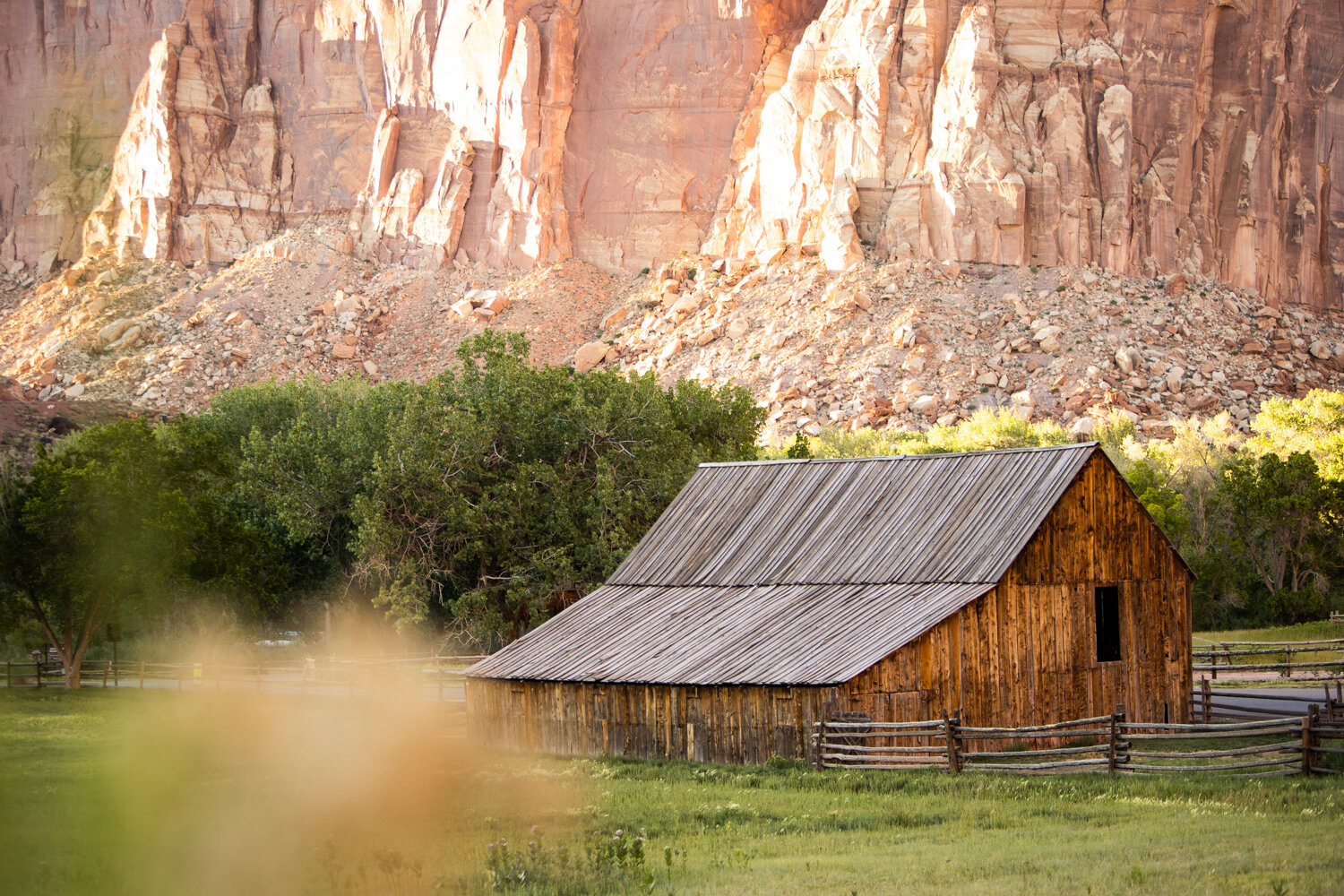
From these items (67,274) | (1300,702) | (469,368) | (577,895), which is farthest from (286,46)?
(577,895)

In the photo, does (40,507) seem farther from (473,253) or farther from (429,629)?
(473,253)

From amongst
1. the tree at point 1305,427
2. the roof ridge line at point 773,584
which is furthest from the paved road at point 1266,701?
the tree at point 1305,427

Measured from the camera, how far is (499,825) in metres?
16.7

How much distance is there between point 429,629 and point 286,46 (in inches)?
3097

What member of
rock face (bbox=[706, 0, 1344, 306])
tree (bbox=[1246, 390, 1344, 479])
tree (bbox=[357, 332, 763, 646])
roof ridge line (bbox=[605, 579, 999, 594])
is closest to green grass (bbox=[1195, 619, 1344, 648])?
tree (bbox=[1246, 390, 1344, 479])

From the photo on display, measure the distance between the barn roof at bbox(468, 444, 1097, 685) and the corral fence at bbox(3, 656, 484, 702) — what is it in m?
5.09

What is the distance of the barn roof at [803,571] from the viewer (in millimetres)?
22016

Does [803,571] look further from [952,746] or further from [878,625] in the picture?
[952,746]

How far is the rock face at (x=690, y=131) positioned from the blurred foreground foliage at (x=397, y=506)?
46.7 m

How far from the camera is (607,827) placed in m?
16.3

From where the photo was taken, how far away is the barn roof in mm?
22016

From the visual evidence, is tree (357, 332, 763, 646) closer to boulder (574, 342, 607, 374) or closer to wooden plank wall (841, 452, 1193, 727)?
wooden plank wall (841, 452, 1193, 727)

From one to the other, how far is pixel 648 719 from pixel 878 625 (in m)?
3.65

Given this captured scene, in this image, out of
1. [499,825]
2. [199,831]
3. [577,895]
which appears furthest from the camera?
[499,825]
